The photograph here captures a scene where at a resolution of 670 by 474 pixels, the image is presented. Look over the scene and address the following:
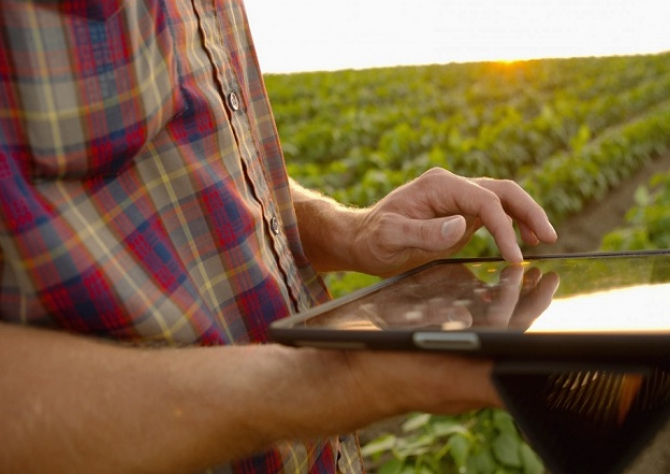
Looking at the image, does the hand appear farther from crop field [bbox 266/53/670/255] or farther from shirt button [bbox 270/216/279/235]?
crop field [bbox 266/53/670/255]

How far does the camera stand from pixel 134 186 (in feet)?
3.37

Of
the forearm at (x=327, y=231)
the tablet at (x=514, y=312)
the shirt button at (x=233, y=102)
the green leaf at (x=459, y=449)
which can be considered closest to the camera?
the tablet at (x=514, y=312)

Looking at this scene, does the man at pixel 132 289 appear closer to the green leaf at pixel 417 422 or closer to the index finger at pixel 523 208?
the index finger at pixel 523 208

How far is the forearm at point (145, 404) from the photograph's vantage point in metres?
0.87

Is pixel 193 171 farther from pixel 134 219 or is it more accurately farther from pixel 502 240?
pixel 502 240

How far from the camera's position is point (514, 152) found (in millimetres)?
8828

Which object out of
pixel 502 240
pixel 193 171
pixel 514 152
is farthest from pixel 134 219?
pixel 514 152

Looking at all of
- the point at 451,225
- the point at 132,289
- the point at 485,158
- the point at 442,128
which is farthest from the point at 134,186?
the point at 442,128

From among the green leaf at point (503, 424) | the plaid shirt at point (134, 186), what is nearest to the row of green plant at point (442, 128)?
the green leaf at point (503, 424)

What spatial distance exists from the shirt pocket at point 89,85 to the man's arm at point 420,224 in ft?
1.60

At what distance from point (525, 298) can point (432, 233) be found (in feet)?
1.32

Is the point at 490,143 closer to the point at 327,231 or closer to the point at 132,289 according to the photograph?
the point at 327,231

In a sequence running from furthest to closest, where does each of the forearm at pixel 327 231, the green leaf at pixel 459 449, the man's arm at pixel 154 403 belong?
the green leaf at pixel 459 449
the forearm at pixel 327 231
the man's arm at pixel 154 403

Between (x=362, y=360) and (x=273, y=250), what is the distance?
1.65 feet
